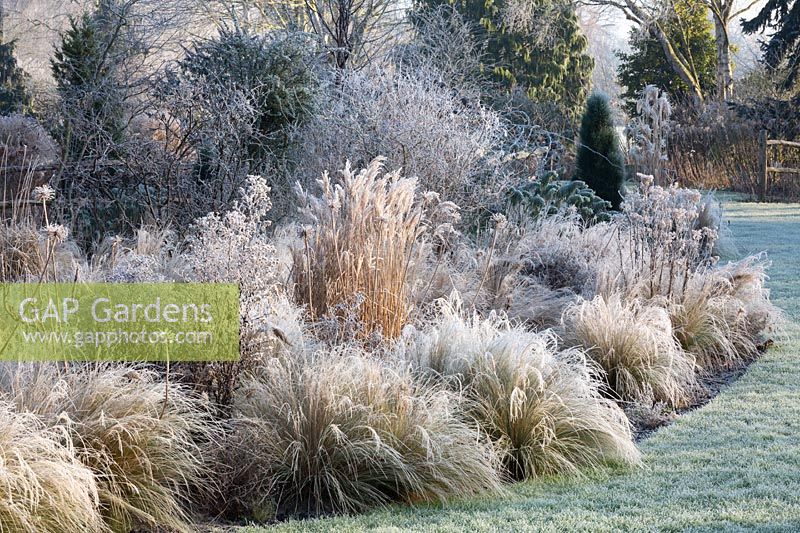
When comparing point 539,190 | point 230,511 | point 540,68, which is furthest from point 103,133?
point 540,68

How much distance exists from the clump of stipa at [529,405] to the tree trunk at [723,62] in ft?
77.8

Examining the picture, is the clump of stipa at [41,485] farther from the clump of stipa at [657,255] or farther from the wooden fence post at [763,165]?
the wooden fence post at [763,165]

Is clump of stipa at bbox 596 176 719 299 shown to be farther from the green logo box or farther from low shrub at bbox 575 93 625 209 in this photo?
low shrub at bbox 575 93 625 209

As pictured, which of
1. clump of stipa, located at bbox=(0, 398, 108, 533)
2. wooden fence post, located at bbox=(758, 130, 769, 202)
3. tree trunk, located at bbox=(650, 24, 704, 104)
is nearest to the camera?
clump of stipa, located at bbox=(0, 398, 108, 533)

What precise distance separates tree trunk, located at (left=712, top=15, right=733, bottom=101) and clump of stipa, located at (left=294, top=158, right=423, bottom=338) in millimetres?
23180

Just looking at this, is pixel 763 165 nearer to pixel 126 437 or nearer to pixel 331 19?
pixel 331 19

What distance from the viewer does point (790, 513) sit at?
315 centimetres

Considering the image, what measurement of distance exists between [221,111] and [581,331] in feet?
13.5

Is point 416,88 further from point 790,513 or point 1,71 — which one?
point 1,71

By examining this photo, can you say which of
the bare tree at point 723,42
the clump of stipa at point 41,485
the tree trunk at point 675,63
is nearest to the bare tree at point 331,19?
the tree trunk at point 675,63

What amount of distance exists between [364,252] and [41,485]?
2.30 m

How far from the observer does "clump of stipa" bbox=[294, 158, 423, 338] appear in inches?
183

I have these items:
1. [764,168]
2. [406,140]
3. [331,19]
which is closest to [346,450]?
[406,140]

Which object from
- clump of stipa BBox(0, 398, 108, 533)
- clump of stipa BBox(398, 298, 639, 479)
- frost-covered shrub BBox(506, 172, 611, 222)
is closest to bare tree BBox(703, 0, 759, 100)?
frost-covered shrub BBox(506, 172, 611, 222)
